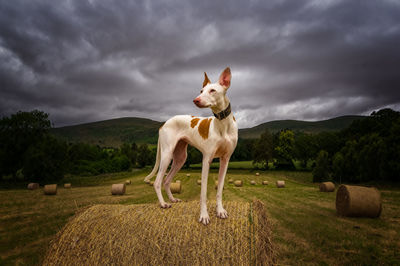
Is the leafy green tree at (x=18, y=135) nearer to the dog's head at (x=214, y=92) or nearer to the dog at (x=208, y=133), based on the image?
the dog at (x=208, y=133)

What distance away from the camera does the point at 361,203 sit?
8.41 metres

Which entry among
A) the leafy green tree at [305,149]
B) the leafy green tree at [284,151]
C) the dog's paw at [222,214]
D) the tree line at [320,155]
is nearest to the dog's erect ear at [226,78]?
the dog's paw at [222,214]


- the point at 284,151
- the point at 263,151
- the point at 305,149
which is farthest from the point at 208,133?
the point at 305,149

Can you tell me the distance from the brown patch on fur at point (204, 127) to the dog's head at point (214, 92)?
489mm

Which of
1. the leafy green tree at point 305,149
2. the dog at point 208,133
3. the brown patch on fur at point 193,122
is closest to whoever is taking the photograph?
the dog at point 208,133

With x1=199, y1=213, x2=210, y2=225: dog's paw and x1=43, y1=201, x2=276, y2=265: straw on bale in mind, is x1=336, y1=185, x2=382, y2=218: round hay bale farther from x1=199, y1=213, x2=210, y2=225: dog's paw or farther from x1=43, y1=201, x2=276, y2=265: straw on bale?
x1=199, y1=213, x2=210, y2=225: dog's paw

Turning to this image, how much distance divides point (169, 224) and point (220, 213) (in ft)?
2.84

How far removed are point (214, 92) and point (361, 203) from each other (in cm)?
917

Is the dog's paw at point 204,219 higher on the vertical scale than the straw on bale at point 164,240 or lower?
higher

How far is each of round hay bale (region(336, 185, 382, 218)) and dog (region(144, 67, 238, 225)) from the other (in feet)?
26.0

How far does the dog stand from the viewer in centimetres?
305

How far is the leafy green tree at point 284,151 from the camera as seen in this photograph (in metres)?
44.9

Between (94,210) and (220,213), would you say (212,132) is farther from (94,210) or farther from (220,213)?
(94,210)

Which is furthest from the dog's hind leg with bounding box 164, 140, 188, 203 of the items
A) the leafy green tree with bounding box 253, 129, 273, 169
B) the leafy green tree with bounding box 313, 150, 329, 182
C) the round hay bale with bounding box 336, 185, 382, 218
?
the leafy green tree with bounding box 253, 129, 273, 169
